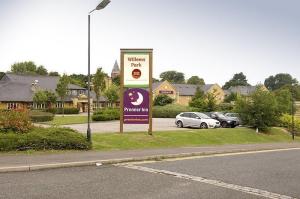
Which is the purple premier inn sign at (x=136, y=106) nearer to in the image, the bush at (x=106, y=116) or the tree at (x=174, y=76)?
the bush at (x=106, y=116)

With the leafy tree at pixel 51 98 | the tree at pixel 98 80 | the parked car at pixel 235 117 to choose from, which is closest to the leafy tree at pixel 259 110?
the parked car at pixel 235 117

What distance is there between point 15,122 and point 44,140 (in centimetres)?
195

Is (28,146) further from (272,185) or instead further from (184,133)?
(184,133)

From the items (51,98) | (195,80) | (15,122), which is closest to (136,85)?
(15,122)

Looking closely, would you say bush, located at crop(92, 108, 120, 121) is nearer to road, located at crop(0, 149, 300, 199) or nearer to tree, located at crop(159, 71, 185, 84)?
road, located at crop(0, 149, 300, 199)

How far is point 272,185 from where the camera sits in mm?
10977

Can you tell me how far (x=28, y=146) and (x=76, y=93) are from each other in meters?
72.3

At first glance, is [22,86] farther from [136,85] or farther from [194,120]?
[136,85]

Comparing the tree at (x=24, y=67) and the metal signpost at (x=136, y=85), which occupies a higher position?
the tree at (x=24, y=67)

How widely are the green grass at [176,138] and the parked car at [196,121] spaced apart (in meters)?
2.50

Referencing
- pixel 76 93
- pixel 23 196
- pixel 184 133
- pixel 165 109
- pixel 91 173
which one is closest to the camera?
pixel 23 196

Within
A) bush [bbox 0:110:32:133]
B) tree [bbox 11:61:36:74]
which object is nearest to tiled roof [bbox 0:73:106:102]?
tree [bbox 11:61:36:74]

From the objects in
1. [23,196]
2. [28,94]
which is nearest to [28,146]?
[23,196]

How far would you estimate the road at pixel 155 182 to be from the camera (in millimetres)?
9234
